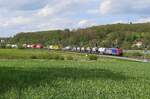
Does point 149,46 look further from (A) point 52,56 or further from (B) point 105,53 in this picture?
(A) point 52,56

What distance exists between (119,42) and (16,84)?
445ft

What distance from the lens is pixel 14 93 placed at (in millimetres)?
23531

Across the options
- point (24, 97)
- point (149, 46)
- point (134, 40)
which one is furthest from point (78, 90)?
point (134, 40)

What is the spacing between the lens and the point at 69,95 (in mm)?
23203

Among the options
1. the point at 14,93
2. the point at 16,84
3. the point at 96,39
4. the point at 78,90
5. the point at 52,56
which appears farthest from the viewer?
the point at 96,39

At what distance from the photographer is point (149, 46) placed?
134250mm

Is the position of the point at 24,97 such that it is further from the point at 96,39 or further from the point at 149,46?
the point at 96,39

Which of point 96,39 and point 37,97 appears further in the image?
point 96,39

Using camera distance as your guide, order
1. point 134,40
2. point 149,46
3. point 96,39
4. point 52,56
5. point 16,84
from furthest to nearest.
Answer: point 96,39 < point 134,40 < point 149,46 < point 52,56 < point 16,84

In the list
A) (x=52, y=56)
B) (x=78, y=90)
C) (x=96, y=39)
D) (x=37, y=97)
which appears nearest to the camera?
(x=37, y=97)

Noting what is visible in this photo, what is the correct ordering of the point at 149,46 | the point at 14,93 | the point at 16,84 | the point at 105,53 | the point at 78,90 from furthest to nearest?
the point at 149,46, the point at 105,53, the point at 16,84, the point at 78,90, the point at 14,93

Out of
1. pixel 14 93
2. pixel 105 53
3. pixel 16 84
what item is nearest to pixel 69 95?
pixel 14 93

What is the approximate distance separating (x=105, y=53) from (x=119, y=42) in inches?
1849

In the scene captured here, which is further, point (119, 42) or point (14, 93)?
point (119, 42)
